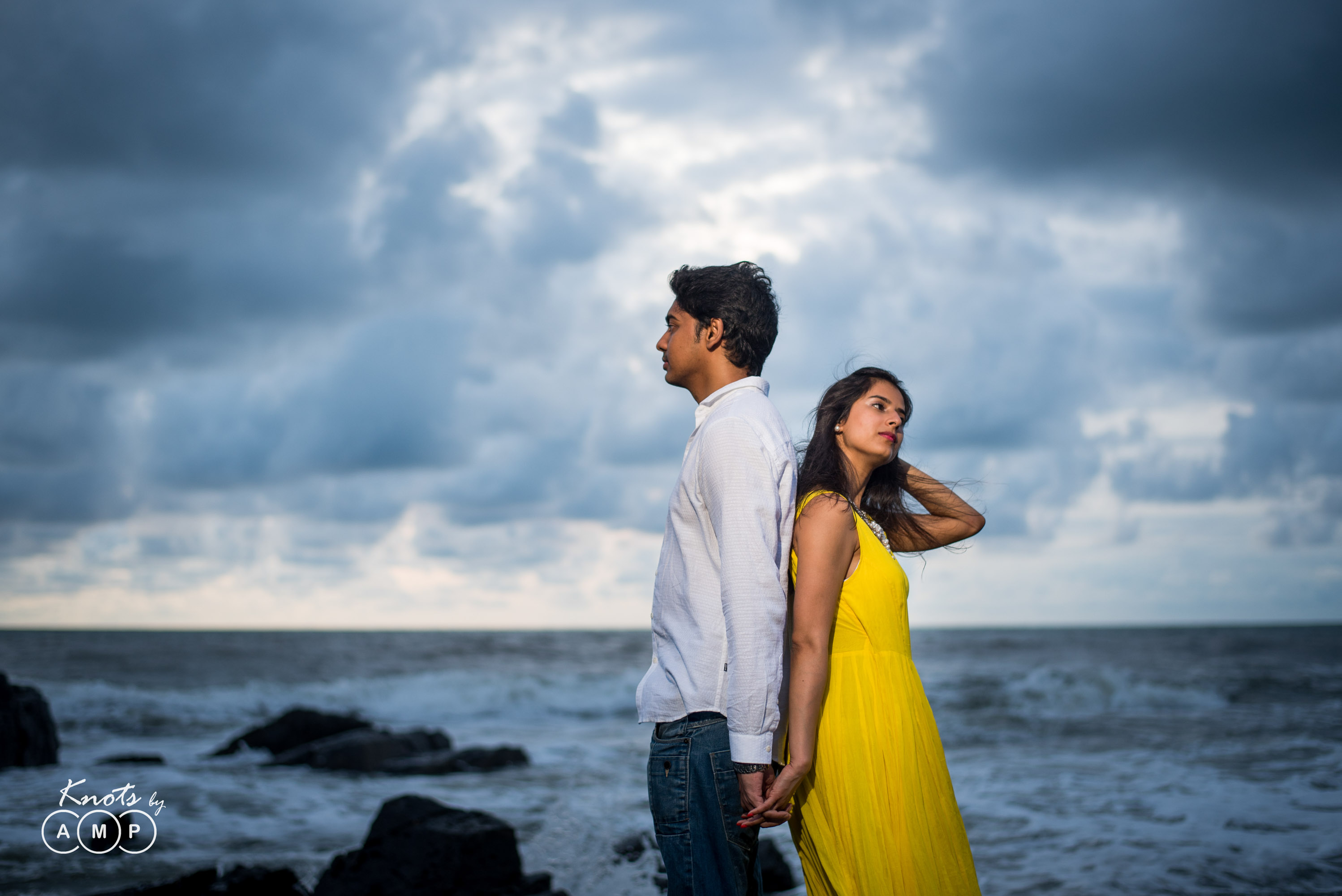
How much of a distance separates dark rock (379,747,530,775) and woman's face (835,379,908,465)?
9.77 meters

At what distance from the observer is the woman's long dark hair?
8.80 feet

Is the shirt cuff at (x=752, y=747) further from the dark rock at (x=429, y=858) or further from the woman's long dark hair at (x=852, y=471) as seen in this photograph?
the dark rock at (x=429, y=858)

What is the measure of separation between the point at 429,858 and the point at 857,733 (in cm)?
377

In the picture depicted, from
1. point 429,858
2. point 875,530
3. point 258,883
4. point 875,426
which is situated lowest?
point 258,883

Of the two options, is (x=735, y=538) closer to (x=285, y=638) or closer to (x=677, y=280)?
(x=677, y=280)

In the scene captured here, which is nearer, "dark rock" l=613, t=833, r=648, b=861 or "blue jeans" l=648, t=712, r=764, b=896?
"blue jeans" l=648, t=712, r=764, b=896

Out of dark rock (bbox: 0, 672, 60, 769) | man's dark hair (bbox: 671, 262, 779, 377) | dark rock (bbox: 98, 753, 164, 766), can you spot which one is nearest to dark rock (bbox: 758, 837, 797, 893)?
man's dark hair (bbox: 671, 262, 779, 377)

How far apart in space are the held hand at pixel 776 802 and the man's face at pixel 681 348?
994mm

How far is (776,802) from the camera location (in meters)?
→ 2.15

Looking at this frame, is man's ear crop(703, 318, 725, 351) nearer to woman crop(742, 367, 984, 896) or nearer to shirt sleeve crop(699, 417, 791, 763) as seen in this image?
shirt sleeve crop(699, 417, 791, 763)

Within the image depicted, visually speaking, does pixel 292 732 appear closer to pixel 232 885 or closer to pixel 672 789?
pixel 232 885

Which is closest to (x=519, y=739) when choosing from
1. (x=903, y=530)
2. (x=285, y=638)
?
(x=903, y=530)

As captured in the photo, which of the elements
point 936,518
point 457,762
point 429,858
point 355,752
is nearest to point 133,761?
point 355,752

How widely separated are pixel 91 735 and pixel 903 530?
1805 cm
